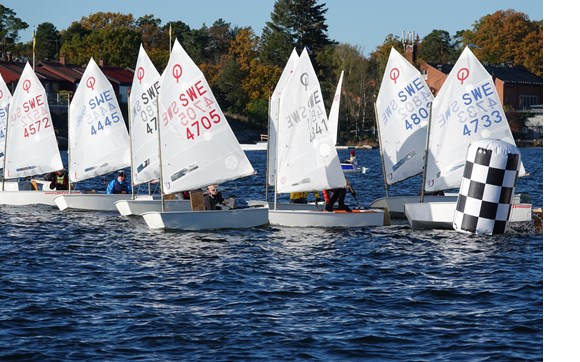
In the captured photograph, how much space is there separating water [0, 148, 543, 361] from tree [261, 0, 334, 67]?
345 ft

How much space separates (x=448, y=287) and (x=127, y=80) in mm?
108663

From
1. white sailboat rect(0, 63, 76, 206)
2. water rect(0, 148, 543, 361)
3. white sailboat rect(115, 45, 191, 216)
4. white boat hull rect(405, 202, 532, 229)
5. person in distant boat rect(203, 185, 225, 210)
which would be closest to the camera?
water rect(0, 148, 543, 361)

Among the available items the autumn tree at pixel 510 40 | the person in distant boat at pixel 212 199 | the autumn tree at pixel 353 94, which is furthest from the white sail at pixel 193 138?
the autumn tree at pixel 510 40

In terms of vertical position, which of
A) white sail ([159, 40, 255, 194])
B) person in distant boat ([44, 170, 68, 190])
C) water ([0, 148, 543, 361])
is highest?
white sail ([159, 40, 255, 194])

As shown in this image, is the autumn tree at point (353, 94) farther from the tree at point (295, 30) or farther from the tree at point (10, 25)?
the tree at point (10, 25)

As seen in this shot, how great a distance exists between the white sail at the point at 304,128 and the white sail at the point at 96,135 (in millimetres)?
9893

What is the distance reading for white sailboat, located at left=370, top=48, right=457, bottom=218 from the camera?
32.2m

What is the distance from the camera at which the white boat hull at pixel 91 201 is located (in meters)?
34.8

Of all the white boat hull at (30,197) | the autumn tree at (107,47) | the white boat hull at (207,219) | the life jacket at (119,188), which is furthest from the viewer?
the autumn tree at (107,47)

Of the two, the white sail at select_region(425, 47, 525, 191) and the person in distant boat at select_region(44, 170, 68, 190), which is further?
the person in distant boat at select_region(44, 170, 68, 190)

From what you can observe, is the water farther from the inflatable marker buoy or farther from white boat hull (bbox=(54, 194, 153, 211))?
white boat hull (bbox=(54, 194, 153, 211))

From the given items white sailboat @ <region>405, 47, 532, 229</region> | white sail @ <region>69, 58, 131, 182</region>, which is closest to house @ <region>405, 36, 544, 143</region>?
white sail @ <region>69, 58, 131, 182</region>

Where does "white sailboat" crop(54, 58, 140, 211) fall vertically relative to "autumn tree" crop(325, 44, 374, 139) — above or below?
below
